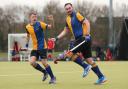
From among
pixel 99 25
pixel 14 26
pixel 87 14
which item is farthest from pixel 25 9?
pixel 99 25

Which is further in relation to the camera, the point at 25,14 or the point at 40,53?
the point at 25,14

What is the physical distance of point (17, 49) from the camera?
37969mm

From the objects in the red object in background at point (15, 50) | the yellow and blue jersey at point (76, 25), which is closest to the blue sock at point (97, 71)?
the yellow and blue jersey at point (76, 25)

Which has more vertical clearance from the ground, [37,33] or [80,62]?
[37,33]

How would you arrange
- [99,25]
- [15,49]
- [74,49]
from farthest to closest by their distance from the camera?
[99,25]
[15,49]
[74,49]

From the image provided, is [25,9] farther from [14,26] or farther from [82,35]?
[82,35]

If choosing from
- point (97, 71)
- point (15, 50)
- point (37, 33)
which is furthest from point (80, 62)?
point (15, 50)

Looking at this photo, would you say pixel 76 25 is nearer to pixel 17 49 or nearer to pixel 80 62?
pixel 80 62

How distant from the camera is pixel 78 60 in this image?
42.0 ft

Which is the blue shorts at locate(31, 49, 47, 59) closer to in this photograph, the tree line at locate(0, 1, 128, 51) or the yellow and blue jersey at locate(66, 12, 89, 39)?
the yellow and blue jersey at locate(66, 12, 89, 39)

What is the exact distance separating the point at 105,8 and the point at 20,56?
3256 centimetres

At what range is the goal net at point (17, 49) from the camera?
37219 mm

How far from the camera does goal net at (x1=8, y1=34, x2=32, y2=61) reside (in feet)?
122

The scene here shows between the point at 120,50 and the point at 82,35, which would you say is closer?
the point at 82,35
